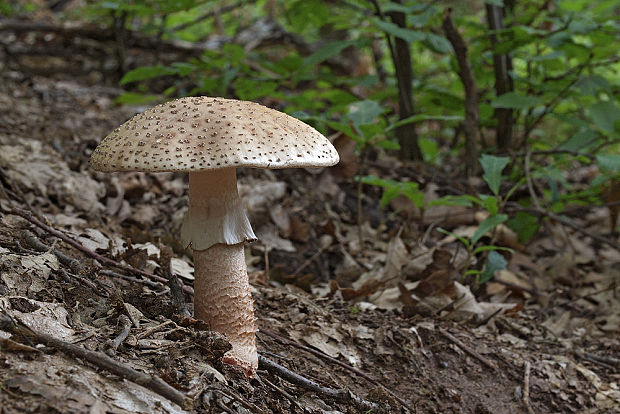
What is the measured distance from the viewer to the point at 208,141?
6.86 ft

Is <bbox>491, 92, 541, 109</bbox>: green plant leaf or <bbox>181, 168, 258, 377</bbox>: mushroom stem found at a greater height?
<bbox>491, 92, 541, 109</bbox>: green plant leaf

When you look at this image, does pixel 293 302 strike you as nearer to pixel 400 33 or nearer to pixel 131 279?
pixel 131 279

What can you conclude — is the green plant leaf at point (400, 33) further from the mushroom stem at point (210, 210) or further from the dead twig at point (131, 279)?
the dead twig at point (131, 279)

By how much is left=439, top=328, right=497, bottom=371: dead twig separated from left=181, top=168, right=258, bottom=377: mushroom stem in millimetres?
1378

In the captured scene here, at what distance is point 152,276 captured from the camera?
118 inches

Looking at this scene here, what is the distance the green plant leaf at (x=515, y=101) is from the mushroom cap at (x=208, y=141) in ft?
9.09

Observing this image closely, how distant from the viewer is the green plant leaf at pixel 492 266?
3.75 m

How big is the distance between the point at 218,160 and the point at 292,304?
1679mm

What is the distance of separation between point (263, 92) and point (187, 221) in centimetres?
225

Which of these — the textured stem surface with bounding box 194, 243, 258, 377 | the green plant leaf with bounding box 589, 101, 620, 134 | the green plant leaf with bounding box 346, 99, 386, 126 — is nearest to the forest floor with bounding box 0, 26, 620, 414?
the textured stem surface with bounding box 194, 243, 258, 377

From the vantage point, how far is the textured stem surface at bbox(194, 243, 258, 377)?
263 cm

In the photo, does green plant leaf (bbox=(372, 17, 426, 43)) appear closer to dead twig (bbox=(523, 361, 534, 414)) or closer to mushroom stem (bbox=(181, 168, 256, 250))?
mushroom stem (bbox=(181, 168, 256, 250))

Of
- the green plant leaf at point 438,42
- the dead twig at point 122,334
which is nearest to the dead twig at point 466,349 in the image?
the dead twig at point 122,334

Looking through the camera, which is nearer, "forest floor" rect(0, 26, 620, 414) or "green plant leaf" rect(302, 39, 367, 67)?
"forest floor" rect(0, 26, 620, 414)
